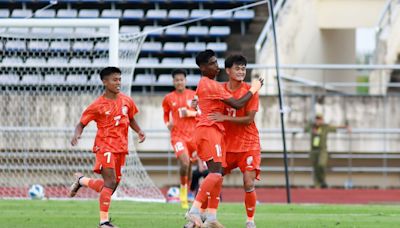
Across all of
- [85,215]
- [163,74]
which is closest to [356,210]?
[85,215]

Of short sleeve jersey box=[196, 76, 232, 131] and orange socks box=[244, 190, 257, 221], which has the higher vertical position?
short sleeve jersey box=[196, 76, 232, 131]

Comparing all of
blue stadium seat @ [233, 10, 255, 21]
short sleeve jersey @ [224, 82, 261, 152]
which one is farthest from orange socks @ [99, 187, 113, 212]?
blue stadium seat @ [233, 10, 255, 21]

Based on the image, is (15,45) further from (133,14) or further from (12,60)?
(133,14)

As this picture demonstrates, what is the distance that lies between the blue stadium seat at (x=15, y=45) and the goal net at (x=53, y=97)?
0.04 feet

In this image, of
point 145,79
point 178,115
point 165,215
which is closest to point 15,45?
point 178,115

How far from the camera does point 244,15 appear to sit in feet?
99.6

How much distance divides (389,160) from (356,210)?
10.3 m

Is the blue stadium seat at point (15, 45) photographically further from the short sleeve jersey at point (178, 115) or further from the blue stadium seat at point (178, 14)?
the blue stadium seat at point (178, 14)

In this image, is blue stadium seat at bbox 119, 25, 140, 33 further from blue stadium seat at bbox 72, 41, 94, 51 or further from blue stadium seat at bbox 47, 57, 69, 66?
blue stadium seat at bbox 47, 57, 69, 66

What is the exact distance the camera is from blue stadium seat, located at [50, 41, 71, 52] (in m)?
21.9

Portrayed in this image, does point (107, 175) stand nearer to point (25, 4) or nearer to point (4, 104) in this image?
point (4, 104)

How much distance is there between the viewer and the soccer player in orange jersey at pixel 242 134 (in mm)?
12930

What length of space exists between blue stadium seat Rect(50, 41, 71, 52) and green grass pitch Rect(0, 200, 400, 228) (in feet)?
13.2

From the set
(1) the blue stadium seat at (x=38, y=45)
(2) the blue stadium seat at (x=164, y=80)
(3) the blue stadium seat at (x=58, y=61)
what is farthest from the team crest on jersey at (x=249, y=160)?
(2) the blue stadium seat at (x=164, y=80)
